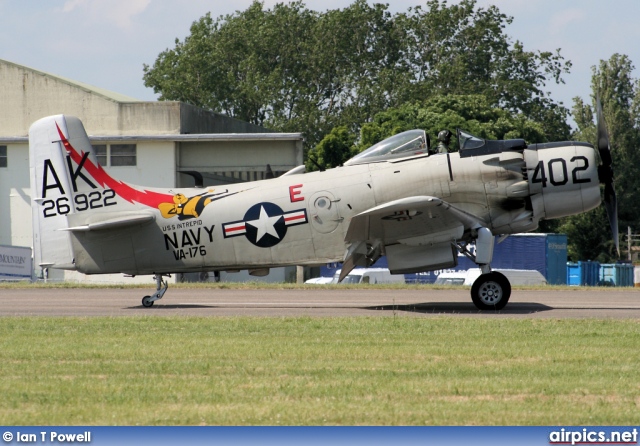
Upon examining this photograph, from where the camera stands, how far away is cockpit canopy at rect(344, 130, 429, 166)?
1895cm

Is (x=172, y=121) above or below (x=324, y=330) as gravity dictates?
above

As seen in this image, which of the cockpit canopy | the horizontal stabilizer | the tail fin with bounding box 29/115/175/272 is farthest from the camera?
the tail fin with bounding box 29/115/175/272

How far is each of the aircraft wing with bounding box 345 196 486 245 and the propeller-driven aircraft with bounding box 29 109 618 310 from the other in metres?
0.03

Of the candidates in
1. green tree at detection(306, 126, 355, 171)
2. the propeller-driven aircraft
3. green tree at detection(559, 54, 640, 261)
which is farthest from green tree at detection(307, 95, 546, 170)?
the propeller-driven aircraft

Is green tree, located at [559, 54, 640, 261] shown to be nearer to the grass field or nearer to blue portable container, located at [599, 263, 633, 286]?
blue portable container, located at [599, 263, 633, 286]

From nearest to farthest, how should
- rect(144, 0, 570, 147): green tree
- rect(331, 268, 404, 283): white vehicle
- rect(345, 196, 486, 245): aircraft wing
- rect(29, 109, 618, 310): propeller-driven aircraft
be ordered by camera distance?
rect(345, 196, 486, 245): aircraft wing
rect(29, 109, 618, 310): propeller-driven aircraft
rect(331, 268, 404, 283): white vehicle
rect(144, 0, 570, 147): green tree

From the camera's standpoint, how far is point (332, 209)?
62.3ft

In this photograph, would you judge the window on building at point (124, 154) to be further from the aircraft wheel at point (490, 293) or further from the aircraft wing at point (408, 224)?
the aircraft wheel at point (490, 293)

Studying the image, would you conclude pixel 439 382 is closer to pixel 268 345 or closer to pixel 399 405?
pixel 399 405

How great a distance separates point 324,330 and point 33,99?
41.7 meters

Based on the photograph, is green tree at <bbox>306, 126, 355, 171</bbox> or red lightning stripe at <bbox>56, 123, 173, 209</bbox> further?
green tree at <bbox>306, 126, 355, 171</bbox>

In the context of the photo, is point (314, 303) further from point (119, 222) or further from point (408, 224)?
point (119, 222)

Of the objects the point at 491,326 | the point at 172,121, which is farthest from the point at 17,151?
the point at 491,326

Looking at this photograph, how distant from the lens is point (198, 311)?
63.6ft
